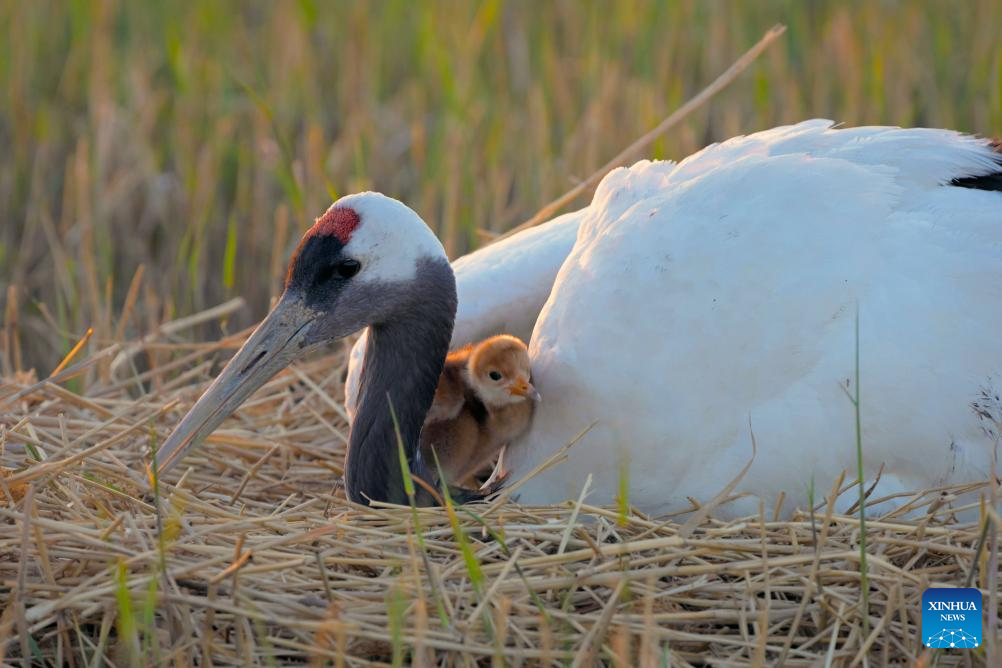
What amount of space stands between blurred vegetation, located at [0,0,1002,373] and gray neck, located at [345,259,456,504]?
4.48 feet

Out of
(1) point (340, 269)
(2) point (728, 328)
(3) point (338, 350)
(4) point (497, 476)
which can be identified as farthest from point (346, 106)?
(2) point (728, 328)

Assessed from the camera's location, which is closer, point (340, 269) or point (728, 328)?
point (728, 328)

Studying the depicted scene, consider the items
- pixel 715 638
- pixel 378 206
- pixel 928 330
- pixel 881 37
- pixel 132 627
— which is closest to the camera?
pixel 132 627

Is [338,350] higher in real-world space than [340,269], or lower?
lower

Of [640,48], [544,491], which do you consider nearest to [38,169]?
[640,48]

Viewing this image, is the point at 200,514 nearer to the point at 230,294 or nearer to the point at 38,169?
the point at 230,294

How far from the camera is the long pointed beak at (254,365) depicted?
3242mm

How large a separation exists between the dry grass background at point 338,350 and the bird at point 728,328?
0.54ft

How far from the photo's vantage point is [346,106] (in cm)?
626

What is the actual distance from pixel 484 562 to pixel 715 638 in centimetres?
51

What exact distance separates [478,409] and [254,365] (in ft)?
1.85

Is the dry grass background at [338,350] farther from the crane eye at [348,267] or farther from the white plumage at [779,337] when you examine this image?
the crane eye at [348,267]

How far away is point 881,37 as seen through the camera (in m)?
6.22

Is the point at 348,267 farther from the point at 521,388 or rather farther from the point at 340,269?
the point at 521,388
